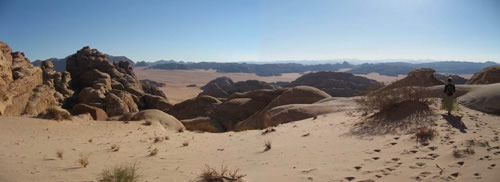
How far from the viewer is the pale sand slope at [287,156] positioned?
407 cm

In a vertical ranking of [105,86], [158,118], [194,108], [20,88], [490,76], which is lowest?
[194,108]

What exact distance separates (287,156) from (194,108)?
18.9 meters

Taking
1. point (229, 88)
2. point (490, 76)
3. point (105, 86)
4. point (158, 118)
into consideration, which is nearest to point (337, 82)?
point (229, 88)

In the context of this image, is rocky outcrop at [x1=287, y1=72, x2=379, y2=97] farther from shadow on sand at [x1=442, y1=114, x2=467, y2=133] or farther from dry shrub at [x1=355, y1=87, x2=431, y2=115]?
shadow on sand at [x1=442, y1=114, x2=467, y2=133]

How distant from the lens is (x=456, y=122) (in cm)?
647

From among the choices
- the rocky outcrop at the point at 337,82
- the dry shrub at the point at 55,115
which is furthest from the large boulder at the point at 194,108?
the rocky outcrop at the point at 337,82

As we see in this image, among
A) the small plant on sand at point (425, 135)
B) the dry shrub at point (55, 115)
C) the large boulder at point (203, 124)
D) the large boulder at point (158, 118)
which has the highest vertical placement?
the small plant on sand at point (425, 135)

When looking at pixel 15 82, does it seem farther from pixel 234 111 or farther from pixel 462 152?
pixel 462 152

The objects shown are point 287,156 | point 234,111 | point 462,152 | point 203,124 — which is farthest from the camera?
point 234,111

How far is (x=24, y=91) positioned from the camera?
14398 mm

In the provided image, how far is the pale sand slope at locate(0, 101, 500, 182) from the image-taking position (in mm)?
4068

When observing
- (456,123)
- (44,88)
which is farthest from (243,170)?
(44,88)

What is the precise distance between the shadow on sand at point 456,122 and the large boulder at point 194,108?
17.8 m

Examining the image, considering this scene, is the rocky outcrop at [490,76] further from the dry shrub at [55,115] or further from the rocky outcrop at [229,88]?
the rocky outcrop at [229,88]
